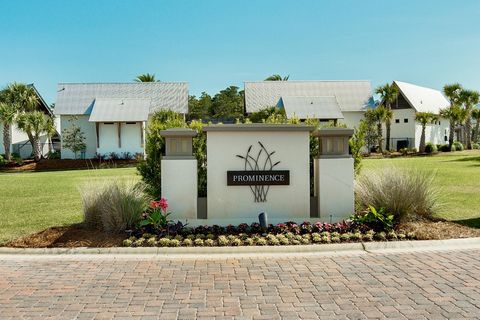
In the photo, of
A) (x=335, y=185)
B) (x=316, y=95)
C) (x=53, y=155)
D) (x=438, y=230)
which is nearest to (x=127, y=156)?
(x=53, y=155)

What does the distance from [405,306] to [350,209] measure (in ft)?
14.1

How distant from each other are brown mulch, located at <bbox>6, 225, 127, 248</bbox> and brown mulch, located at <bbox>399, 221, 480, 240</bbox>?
204 inches

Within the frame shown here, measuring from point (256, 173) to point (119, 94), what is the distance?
36.7 m

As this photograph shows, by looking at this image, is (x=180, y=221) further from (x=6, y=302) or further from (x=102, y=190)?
(x=6, y=302)

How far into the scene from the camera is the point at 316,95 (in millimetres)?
45969

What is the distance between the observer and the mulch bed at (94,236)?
7.77 m

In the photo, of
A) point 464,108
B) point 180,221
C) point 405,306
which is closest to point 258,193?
point 180,221

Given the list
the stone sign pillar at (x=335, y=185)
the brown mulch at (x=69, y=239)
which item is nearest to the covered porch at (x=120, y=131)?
the brown mulch at (x=69, y=239)

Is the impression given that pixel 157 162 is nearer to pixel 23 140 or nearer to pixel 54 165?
pixel 54 165

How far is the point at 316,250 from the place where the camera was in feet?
24.5

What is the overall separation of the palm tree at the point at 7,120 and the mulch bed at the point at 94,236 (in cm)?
3224

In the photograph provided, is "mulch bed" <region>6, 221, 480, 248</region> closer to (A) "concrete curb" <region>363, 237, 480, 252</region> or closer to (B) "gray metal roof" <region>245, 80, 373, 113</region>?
(A) "concrete curb" <region>363, 237, 480, 252</region>

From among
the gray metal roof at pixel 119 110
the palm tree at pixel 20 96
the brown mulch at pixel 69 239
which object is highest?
the palm tree at pixel 20 96

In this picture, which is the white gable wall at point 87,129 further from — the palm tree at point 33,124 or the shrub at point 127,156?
the shrub at point 127,156
